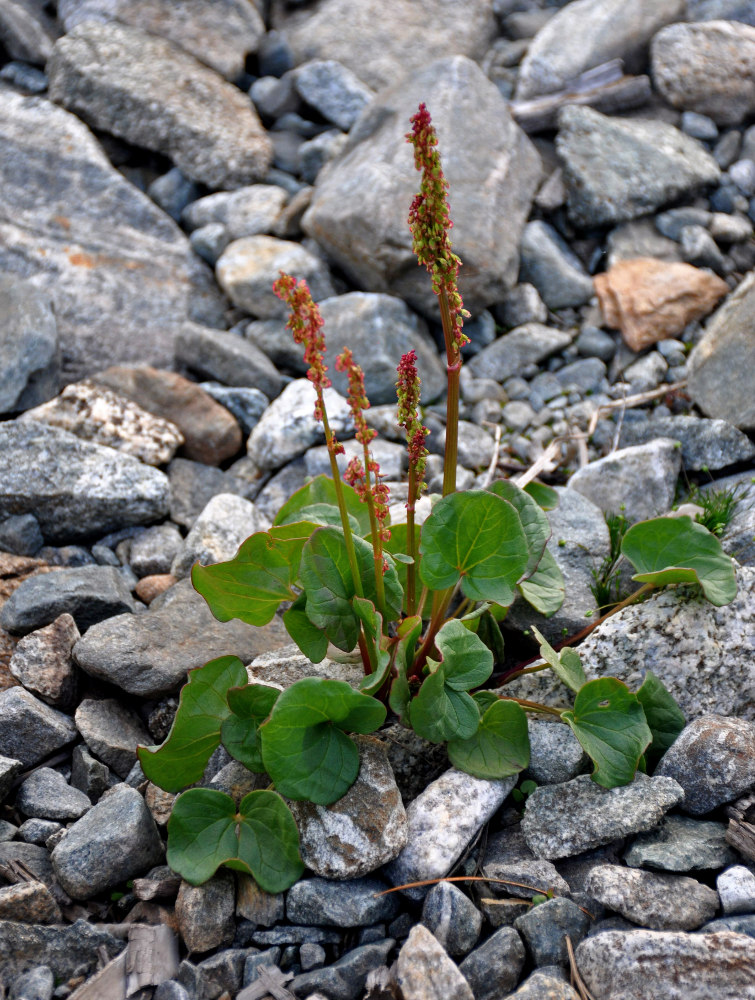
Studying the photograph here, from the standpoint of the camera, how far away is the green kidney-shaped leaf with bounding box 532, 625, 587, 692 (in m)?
2.69

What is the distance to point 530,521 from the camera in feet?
9.72

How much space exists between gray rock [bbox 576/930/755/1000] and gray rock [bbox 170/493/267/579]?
2285 mm

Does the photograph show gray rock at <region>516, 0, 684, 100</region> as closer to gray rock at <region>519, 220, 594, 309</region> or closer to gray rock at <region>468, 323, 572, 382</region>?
gray rock at <region>519, 220, 594, 309</region>

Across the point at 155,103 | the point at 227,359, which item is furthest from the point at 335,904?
the point at 155,103

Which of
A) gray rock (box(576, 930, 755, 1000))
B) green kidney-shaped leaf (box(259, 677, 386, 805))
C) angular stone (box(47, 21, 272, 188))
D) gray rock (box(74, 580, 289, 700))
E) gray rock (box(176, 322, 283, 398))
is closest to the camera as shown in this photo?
gray rock (box(576, 930, 755, 1000))

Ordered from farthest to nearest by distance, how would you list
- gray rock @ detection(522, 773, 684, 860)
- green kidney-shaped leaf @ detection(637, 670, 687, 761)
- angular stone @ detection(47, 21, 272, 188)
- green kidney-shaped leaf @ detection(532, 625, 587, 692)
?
angular stone @ detection(47, 21, 272, 188), green kidney-shaped leaf @ detection(637, 670, 687, 761), green kidney-shaped leaf @ detection(532, 625, 587, 692), gray rock @ detection(522, 773, 684, 860)

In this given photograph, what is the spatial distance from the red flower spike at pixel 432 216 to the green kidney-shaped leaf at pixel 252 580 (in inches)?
36.8

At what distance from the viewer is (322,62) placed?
6789mm

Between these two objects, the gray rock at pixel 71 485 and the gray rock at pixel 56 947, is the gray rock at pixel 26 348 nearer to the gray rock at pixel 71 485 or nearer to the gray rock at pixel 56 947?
the gray rock at pixel 71 485

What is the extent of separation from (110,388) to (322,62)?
3702 millimetres

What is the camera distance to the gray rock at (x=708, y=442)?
13.7ft

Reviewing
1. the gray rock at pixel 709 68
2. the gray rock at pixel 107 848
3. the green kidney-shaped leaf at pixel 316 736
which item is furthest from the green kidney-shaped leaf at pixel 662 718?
the gray rock at pixel 709 68

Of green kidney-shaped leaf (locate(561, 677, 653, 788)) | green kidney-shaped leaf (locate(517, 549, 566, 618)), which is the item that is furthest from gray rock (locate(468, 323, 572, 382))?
green kidney-shaped leaf (locate(561, 677, 653, 788))

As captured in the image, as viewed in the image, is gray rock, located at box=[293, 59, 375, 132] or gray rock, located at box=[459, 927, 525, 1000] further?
gray rock, located at box=[293, 59, 375, 132]
